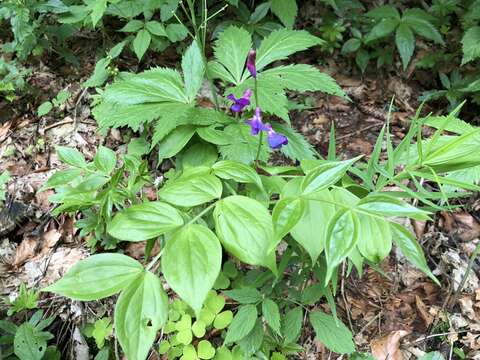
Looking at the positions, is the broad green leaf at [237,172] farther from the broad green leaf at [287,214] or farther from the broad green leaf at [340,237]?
the broad green leaf at [340,237]

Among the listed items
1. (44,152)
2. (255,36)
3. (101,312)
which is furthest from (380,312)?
(44,152)

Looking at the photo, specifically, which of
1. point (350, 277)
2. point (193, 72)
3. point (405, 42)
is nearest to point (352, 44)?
point (405, 42)

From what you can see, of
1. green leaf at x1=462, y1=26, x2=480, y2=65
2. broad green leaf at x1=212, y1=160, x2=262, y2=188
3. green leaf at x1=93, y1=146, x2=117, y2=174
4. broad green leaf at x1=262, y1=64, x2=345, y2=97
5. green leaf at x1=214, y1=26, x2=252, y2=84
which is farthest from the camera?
green leaf at x1=462, y1=26, x2=480, y2=65

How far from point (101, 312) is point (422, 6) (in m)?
3.20

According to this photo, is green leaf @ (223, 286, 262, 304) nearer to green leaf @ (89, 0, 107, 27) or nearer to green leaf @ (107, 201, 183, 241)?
green leaf @ (107, 201, 183, 241)

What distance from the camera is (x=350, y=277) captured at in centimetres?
230

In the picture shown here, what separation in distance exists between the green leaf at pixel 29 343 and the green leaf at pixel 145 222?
1051 millimetres

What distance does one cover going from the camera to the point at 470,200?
8.48 ft

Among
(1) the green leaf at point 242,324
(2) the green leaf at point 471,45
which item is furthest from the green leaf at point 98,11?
(2) the green leaf at point 471,45

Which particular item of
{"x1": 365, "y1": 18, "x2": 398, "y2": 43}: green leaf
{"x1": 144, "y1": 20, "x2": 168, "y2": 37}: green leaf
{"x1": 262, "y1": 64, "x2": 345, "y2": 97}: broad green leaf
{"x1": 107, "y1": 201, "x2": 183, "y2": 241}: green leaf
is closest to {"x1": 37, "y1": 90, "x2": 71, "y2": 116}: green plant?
{"x1": 144, "y1": 20, "x2": 168, "y2": 37}: green leaf

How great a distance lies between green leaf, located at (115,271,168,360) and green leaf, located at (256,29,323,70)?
1329 millimetres

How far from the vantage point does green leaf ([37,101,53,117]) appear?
3.16 metres

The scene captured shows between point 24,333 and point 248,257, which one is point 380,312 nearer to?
point 248,257

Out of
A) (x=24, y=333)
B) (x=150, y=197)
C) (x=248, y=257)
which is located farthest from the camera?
(x=150, y=197)
